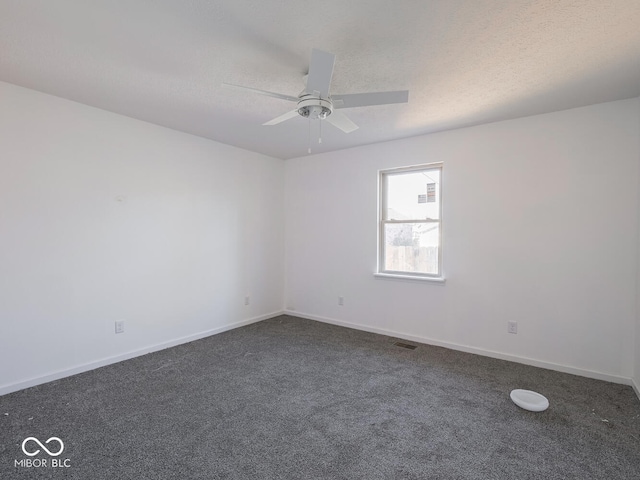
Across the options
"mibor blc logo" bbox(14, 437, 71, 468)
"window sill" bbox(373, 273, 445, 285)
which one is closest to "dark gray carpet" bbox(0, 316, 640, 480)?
"mibor blc logo" bbox(14, 437, 71, 468)

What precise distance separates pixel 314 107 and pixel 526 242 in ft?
8.36

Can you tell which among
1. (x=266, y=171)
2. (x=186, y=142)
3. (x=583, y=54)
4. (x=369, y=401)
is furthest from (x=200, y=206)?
(x=583, y=54)

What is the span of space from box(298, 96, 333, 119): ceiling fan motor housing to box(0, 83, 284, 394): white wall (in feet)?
7.10

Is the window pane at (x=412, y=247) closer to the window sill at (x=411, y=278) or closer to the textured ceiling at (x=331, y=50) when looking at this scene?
the window sill at (x=411, y=278)

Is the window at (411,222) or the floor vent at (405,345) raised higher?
the window at (411,222)

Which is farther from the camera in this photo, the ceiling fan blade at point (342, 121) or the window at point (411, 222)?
the window at point (411, 222)

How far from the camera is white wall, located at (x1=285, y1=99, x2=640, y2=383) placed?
279 cm

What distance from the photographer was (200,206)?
396 centimetres

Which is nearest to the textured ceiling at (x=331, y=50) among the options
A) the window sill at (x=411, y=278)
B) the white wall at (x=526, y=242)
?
the white wall at (x=526, y=242)

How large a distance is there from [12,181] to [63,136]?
56cm

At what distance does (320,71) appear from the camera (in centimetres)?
181

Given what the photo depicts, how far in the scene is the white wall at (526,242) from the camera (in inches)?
110

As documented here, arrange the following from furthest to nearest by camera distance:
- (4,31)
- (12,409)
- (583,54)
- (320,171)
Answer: (320,171)
(12,409)
(583,54)
(4,31)

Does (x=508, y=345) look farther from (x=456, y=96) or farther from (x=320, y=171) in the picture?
(x=320, y=171)
